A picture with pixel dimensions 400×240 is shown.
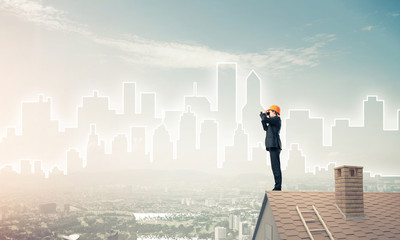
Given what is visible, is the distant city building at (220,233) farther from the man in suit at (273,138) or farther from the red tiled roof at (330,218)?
the man in suit at (273,138)

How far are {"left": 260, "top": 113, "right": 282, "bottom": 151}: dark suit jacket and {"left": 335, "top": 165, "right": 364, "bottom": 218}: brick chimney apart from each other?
2.96 m

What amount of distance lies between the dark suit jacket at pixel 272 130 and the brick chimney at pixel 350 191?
296 centimetres

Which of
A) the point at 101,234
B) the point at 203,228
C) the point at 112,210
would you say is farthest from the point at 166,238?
the point at 112,210

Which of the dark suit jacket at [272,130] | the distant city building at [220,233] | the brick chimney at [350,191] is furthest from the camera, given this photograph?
the distant city building at [220,233]

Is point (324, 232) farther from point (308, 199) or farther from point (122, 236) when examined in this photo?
point (122, 236)

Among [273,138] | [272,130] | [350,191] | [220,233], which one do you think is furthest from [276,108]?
[220,233]

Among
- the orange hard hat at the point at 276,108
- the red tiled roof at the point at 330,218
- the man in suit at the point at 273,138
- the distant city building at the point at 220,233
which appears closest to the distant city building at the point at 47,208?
the distant city building at the point at 220,233

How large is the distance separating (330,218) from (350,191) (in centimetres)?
146

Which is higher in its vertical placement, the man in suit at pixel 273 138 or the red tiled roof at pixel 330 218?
the man in suit at pixel 273 138

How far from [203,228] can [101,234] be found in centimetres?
3625

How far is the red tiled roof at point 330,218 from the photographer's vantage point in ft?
50.0

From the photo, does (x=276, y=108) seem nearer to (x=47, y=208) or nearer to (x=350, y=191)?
(x=350, y=191)

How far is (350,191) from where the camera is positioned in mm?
16562

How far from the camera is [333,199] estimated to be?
17.1 metres
